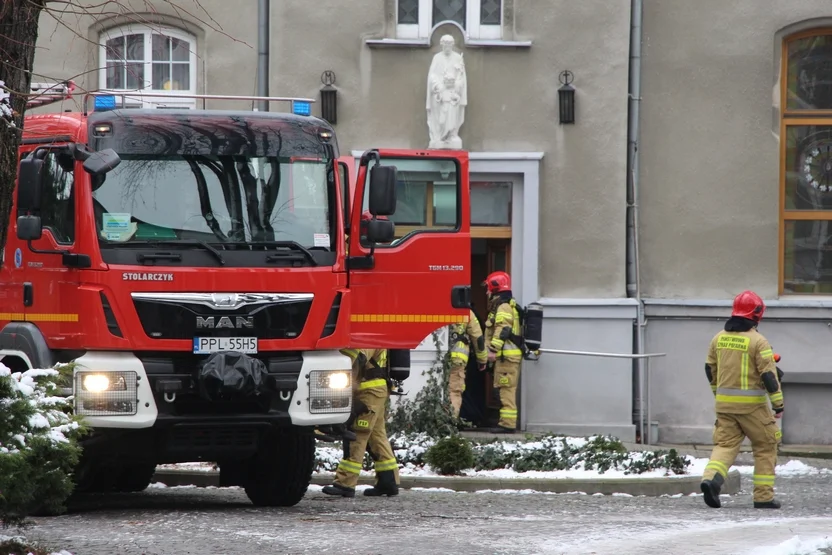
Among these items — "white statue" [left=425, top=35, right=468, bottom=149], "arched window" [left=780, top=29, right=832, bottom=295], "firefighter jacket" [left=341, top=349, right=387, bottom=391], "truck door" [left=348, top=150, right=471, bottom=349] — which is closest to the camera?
"truck door" [left=348, top=150, right=471, bottom=349]

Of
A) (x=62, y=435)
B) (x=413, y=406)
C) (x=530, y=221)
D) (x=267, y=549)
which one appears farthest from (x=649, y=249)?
(x=62, y=435)

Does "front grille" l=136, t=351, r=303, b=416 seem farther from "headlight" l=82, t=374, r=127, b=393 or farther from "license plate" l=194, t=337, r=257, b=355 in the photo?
"headlight" l=82, t=374, r=127, b=393

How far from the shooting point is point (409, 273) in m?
11.4

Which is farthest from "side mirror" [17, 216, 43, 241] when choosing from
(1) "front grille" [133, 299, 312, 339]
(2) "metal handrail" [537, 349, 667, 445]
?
(2) "metal handrail" [537, 349, 667, 445]

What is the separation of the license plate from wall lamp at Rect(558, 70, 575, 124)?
28.9 ft

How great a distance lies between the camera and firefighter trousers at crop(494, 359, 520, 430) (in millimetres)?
17594

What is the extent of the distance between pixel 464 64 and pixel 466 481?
21.9 ft

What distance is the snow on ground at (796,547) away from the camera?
343 inches

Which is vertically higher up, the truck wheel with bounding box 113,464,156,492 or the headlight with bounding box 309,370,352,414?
the headlight with bounding box 309,370,352,414

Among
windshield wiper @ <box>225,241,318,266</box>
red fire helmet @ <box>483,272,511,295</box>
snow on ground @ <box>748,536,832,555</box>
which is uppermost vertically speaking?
windshield wiper @ <box>225,241,318,266</box>

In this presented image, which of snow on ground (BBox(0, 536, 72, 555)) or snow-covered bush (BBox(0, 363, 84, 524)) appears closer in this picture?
snow-covered bush (BBox(0, 363, 84, 524))

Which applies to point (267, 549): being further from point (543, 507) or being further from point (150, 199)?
point (543, 507)

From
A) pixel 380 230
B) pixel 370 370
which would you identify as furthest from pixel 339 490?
pixel 380 230

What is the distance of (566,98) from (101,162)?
925cm
